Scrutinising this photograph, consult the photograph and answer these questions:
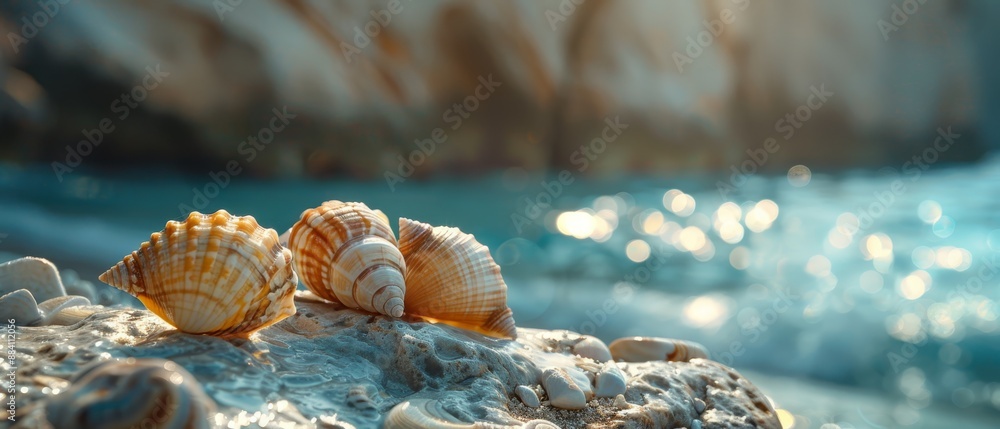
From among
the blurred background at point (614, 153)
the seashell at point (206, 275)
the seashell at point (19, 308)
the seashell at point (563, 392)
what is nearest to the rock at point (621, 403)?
the seashell at point (563, 392)

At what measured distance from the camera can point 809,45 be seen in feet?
55.7

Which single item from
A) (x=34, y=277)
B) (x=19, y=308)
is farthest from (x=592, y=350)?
(x=34, y=277)

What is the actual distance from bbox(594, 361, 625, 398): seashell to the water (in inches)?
147

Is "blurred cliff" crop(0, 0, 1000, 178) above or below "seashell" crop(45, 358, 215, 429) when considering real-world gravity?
above

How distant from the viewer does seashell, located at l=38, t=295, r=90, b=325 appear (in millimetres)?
2238

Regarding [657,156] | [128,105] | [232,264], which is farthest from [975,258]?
[128,105]

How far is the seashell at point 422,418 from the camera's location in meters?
1.76

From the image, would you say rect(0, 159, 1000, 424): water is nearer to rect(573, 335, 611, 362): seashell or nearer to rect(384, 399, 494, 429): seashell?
rect(573, 335, 611, 362): seashell

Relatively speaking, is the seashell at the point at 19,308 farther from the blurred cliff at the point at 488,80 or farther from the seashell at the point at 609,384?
the blurred cliff at the point at 488,80

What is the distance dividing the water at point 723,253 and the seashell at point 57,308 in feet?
10.8

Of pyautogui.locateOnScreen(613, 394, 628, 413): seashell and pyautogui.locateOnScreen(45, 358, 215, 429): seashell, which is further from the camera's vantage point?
pyautogui.locateOnScreen(613, 394, 628, 413): seashell

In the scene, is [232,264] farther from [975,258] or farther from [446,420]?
[975,258]

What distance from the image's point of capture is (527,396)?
7.00 ft

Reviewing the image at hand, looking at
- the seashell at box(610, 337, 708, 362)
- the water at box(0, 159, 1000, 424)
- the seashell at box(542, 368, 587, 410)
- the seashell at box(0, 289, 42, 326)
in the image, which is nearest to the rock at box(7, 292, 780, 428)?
the seashell at box(542, 368, 587, 410)
